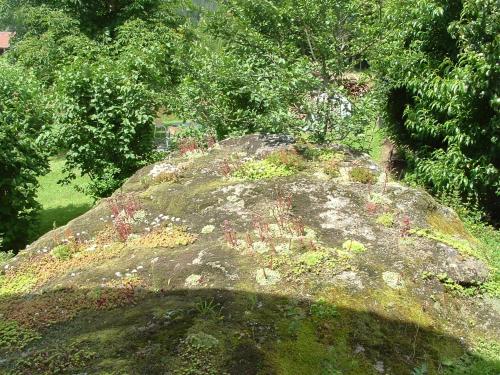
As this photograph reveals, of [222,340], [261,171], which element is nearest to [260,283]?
[222,340]

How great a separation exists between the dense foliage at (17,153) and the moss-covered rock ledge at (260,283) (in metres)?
4.48

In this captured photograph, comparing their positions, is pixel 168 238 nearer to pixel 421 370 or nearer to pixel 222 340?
pixel 222 340

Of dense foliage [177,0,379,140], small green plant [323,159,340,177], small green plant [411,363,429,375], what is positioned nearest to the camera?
small green plant [411,363,429,375]

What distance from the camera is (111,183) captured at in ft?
36.2

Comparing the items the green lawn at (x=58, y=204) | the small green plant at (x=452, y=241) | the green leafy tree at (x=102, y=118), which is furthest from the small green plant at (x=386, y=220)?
the green lawn at (x=58, y=204)

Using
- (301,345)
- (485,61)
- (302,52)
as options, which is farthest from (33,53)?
(301,345)

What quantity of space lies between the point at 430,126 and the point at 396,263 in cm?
546

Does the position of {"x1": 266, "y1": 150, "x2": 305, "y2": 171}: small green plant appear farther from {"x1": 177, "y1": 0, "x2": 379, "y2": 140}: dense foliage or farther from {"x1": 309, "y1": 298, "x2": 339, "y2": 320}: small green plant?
{"x1": 309, "y1": 298, "x2": 339, "y2": 320}: small green plant

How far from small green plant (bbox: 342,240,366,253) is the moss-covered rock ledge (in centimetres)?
2

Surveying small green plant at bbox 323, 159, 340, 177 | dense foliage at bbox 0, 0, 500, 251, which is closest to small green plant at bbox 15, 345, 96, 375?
small green plant at bbox 323, 159, 340, 177

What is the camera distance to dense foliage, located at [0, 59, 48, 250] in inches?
413

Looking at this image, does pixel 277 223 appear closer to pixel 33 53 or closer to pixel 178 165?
pixel 178 165

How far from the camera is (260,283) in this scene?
16.9ft

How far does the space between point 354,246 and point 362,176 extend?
1.87 meters
